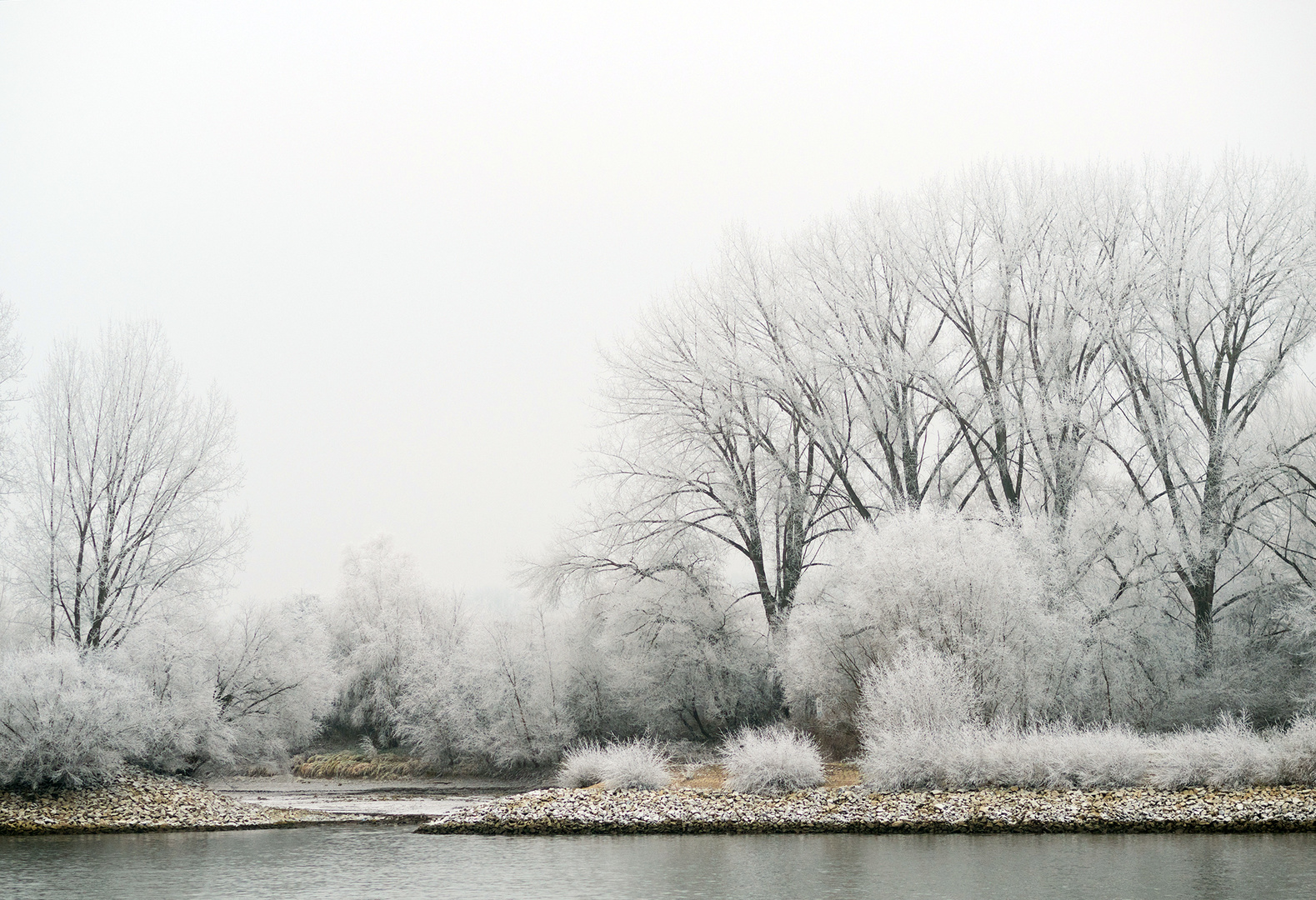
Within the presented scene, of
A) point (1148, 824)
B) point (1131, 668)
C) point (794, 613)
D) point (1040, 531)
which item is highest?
point (1040, 531)

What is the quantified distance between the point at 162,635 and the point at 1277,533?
114ft

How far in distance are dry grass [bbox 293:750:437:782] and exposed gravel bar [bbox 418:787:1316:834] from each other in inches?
788

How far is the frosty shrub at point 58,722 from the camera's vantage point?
2338cm

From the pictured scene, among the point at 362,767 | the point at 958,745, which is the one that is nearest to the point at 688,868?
the point at 958,745

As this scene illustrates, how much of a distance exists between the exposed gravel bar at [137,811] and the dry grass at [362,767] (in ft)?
51.4

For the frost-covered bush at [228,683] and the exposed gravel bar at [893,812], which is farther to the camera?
the frost-covered bush at [228,683]

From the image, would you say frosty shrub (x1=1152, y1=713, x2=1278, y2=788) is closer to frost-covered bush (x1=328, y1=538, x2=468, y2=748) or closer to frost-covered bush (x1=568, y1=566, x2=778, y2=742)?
frost-covered bush (x1=568, y1=566, x2=778, y2=742)

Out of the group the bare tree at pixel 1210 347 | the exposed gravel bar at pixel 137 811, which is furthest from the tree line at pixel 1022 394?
the exposed gravel bar at pixel 137 811

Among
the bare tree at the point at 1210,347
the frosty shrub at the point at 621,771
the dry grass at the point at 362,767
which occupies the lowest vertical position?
the dry grass at the point at 362,767

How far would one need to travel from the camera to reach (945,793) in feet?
68.8

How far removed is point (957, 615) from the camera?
25250 mm

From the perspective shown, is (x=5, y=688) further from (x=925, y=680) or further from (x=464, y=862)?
(x=925, y=680)

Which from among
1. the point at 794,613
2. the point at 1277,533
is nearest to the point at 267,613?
the point at 794,613

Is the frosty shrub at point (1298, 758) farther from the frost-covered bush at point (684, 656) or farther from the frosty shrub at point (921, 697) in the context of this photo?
the frost-covered bush at point (684, 656)
